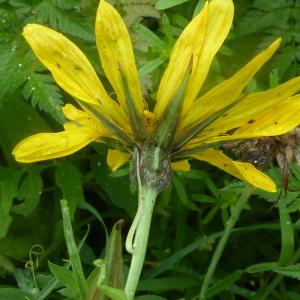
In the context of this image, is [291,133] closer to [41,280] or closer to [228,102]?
[228,102]

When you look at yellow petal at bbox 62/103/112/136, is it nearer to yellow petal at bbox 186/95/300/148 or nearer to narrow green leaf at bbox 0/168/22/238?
yellow petal at bbox 186/95/300/148

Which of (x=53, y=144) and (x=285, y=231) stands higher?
(x=53, y=144)

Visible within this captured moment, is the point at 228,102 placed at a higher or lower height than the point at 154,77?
higher

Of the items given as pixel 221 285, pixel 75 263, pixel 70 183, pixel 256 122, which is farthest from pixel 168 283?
pixel 256 122

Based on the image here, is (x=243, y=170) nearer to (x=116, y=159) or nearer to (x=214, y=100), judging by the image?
(x=214, y=100)

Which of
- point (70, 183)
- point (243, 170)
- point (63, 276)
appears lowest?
point (70, 183)

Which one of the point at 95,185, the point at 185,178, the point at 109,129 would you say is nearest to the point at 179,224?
the point at 185,178

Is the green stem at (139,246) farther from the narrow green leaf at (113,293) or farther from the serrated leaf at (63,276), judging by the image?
the serrated leaf at (63,276)

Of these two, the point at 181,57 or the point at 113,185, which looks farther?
the point at 113,185
